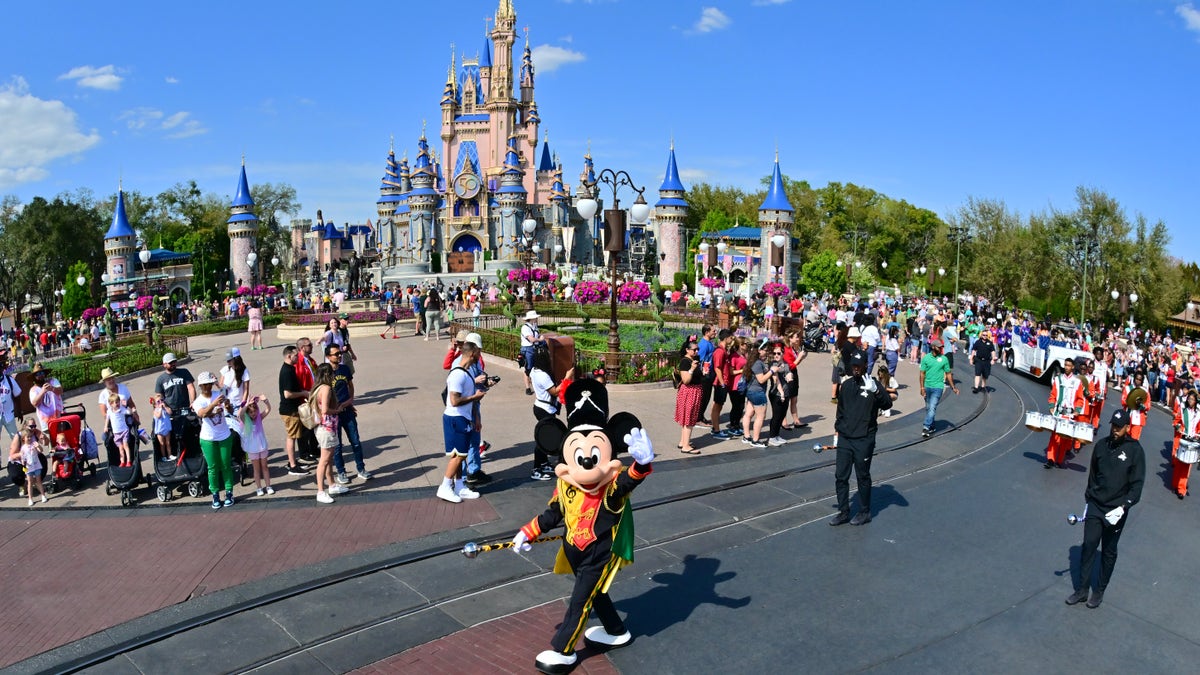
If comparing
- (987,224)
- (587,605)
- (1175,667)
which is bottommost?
(1175,667)

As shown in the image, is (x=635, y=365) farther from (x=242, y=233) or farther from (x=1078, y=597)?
(x=242, y=233)

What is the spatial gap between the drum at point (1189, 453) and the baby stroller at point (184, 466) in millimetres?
11236

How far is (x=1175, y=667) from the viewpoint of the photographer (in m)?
5.66

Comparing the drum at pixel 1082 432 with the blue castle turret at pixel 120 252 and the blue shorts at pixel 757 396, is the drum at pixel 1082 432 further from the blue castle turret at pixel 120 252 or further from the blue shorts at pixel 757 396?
the blue castle turret at pixel 120 252

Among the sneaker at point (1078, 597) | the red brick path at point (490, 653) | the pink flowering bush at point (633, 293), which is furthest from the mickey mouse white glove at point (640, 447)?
the pink flowering bush at point (633, 293)

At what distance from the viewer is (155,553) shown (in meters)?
7.34

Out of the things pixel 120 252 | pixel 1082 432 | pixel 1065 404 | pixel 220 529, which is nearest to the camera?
pixel 220 529

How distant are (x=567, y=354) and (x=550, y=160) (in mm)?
69879

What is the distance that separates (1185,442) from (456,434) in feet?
28.4

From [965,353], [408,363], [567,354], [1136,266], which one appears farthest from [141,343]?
[1136,266]

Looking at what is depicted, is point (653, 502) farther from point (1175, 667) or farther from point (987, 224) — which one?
point (987, 224)

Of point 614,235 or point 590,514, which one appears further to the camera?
point 614,235

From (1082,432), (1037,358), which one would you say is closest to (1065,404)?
(1082,432)

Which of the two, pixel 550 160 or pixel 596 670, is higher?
pixel 550 160
